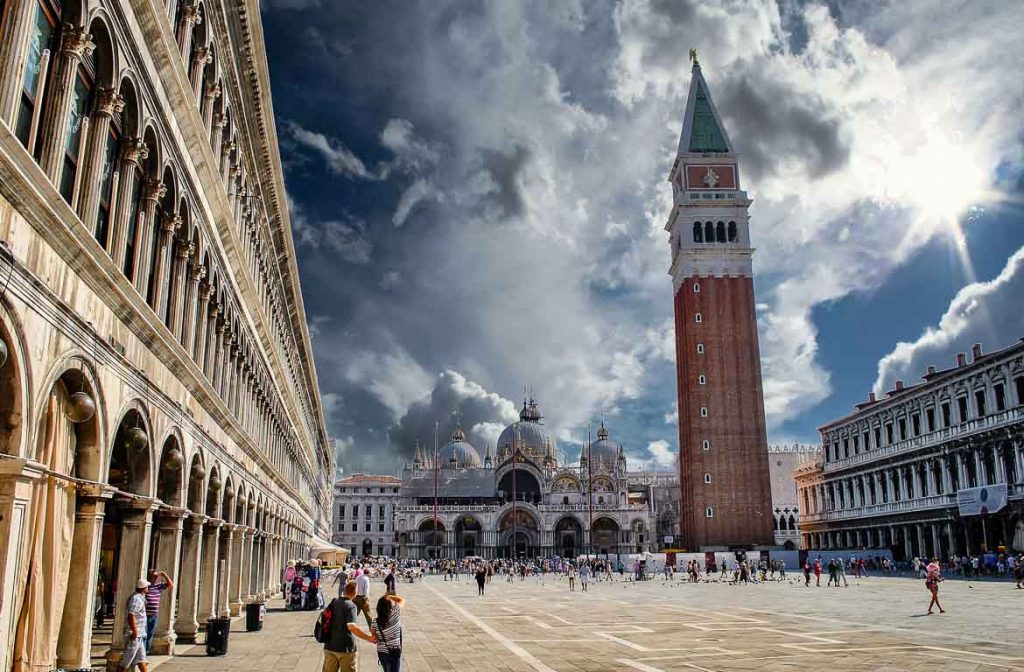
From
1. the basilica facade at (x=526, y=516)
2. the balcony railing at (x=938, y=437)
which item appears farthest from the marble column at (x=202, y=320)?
the basilica facade at (x=526, y=516)

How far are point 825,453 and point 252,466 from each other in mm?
63737

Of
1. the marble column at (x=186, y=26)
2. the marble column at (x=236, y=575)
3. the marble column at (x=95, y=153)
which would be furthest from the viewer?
the marble column at (x=236, y=575)

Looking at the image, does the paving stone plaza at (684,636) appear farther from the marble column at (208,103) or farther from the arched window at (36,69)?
the marble column at (208,103)

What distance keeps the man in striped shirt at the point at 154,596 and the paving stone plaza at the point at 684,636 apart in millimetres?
→ 793

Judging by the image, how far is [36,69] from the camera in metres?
9.37

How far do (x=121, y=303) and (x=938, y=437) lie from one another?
185 ft

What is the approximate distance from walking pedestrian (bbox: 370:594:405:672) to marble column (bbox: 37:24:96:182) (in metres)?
Result: 6.42

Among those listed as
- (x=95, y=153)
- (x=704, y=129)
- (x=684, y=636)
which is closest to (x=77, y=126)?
(x=95, y=153)

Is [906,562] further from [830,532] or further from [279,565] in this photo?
[279,565]

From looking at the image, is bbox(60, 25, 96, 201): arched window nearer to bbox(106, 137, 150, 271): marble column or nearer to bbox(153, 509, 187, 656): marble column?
bbox(106, 137, 150, 271): marble column

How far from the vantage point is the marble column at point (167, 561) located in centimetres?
1616

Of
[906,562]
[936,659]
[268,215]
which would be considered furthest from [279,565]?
[906,562]

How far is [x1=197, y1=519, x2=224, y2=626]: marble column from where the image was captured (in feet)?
66.6

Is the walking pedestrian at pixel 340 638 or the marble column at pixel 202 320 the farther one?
the marble column at pixel 202 320
